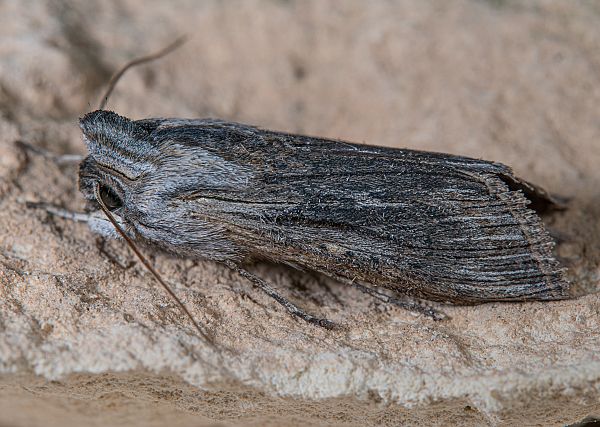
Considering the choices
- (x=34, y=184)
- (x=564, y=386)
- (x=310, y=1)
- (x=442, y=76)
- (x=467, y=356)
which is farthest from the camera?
(x=310, y=1)

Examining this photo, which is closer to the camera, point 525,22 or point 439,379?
point 439,379

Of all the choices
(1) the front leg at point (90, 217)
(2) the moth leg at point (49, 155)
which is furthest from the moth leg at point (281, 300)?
(2) the moth leg at point (49, 155)

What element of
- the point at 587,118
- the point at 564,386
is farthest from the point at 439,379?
the point at 587,118

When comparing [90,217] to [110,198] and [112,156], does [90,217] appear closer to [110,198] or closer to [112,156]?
[110,198]

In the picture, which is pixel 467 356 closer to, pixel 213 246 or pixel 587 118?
pixel 213 246

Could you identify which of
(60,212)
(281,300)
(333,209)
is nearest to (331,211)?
(333,209)

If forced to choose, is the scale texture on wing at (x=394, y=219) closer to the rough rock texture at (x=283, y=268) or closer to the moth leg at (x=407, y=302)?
the moth leg at (x=407, y=302)
